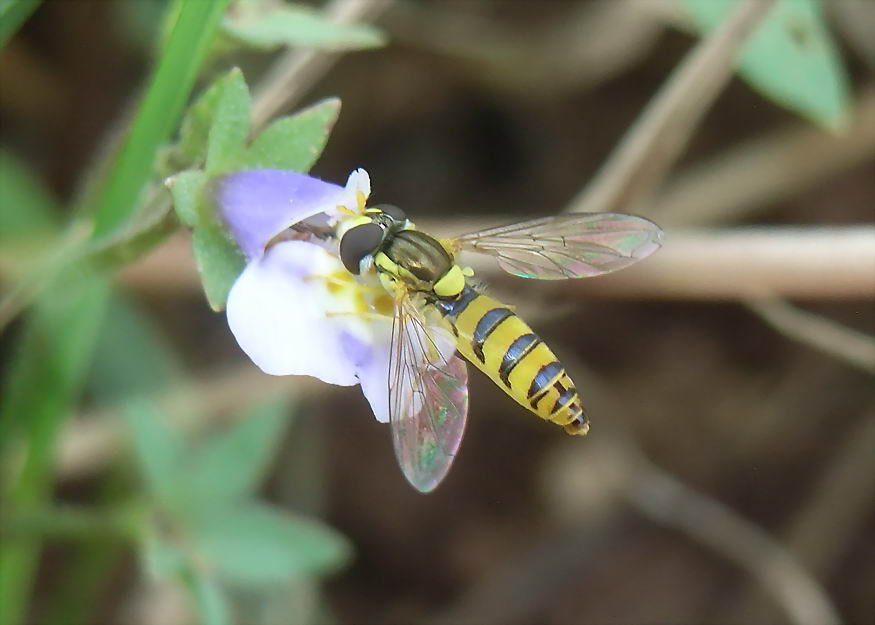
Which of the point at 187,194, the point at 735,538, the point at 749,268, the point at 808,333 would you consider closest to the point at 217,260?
the point at 187,194

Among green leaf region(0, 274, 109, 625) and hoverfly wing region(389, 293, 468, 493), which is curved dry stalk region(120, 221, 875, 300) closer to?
hoverfly wing region(389, 293, 468, 493)

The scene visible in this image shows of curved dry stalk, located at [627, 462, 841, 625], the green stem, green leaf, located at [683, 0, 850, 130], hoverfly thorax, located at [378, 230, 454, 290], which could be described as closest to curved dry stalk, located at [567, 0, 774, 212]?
green leaf, located at [683, 0, 850, 130]

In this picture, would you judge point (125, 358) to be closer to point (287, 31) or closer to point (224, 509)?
point (224, 509)

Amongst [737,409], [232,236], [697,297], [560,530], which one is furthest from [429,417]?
[737,409]

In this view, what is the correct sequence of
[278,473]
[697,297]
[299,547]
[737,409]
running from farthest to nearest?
[737,409] < [278,473] < [299,547] < [697,297]

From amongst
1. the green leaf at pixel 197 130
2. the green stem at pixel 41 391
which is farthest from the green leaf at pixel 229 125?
the green stem at pixel 41 391

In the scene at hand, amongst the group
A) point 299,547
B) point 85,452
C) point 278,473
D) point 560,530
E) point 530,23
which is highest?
point 530,23

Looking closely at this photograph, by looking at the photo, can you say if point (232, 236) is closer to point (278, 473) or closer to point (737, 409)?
point (278, 473)
